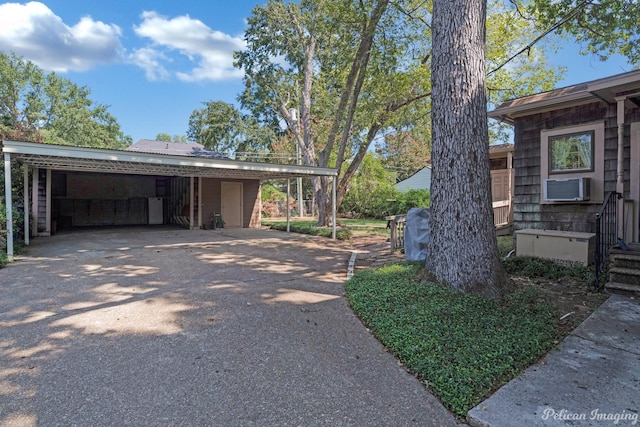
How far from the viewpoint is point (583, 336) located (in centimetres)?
308

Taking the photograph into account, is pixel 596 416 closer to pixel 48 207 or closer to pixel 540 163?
pixel 540 163

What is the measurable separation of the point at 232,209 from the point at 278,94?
7.04m

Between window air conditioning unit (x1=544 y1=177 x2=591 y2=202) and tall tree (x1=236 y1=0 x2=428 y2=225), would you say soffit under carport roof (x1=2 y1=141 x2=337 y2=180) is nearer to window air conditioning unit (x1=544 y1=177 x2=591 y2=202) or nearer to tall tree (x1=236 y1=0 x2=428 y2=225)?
tall tree (x1=236 y1=0 x2=428 y2=225)

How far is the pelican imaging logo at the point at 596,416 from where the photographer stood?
1.96 m

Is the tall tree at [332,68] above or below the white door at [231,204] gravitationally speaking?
above

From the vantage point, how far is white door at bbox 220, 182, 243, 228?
Answer: 14.2 metres

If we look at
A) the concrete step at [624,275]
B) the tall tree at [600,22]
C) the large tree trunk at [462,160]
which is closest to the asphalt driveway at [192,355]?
the large tree trunk at [462,160]

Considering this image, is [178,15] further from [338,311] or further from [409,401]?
[409,401]

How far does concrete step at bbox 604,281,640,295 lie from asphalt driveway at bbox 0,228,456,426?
342 cm

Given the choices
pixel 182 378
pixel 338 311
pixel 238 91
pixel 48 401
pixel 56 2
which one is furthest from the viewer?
pixel 238 91

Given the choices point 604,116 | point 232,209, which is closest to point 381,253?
point 604,116

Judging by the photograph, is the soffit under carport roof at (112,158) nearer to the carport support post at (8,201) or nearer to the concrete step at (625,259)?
the carport support post at (8,201)

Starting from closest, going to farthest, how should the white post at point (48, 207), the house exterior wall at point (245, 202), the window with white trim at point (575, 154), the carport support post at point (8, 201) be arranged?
the window with white trim at point (575, 154) < the carport support post at point (8, 201) < the white post at point (48, 207) < the house exterior wall at point (245, 202)

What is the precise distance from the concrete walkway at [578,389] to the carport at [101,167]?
783 centimetres
